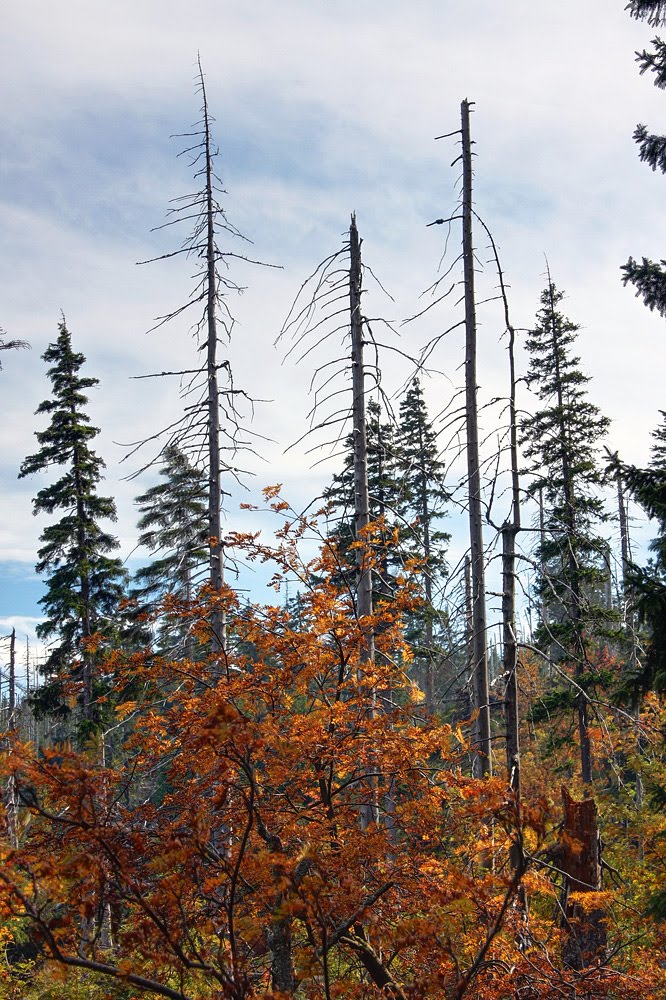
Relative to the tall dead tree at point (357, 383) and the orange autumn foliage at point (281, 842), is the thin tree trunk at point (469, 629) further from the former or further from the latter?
the orange autumn foliage at point (281, 842)

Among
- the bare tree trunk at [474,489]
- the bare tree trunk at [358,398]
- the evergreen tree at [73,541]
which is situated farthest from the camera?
the evergreen tree at [73,541]

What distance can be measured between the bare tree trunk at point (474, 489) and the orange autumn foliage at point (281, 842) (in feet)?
8.34

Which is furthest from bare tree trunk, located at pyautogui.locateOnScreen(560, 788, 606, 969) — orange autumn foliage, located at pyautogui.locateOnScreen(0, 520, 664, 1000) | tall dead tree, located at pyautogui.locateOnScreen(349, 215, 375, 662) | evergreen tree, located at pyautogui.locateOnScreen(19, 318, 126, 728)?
evergreen tree, located at pyautogui.locateOnScreen(19, 318, 126, 728)

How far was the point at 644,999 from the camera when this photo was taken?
200 inches

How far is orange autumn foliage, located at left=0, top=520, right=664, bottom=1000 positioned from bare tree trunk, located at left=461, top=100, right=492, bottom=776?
8.34ft

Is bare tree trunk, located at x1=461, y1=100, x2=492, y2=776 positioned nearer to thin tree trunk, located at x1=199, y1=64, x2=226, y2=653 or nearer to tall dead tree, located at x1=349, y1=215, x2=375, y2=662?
tall dead tree, located at x1=349, y1=215, x2=375, y2=662

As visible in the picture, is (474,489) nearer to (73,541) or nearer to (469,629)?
(469,629)

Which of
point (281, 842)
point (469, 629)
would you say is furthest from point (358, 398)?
point (281, 842)

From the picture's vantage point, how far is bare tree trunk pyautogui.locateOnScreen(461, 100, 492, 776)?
9.17 m

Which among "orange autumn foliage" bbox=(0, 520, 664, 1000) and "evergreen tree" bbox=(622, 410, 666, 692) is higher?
"evergreen tree" bbox=(622, 410, 666, 692)

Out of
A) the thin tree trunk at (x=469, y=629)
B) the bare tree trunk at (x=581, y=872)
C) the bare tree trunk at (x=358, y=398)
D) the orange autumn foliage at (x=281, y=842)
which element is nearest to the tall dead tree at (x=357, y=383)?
the bare tree trunk at (x=358, y=398)

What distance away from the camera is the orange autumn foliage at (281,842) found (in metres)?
3.75

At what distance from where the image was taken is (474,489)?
9.75 meters

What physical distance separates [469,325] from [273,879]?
769 centimetres
